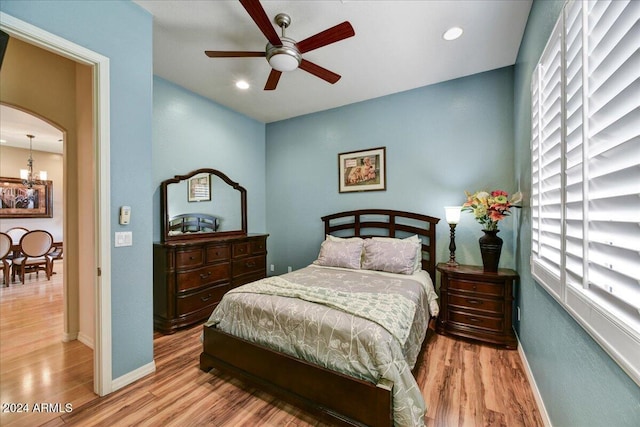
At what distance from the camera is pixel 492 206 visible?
8.49 feet

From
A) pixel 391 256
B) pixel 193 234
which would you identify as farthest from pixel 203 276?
pixel 391 256

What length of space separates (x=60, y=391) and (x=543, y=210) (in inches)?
147

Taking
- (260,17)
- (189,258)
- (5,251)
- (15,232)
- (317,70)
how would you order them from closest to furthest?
Result: 1. (260,17)
2. (317,70)
3. (189,258)
4. (5,251)
5. (15,232)

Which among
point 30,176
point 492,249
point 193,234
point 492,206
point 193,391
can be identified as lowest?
point 193,391

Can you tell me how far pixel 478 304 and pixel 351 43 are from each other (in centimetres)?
292

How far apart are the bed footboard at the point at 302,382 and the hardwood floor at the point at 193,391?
0.43 ft

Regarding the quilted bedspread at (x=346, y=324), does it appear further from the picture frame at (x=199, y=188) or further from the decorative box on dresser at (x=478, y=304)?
the picture frame at (x=199, y=188)

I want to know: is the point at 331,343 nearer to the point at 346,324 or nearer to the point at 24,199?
the point at 346,324

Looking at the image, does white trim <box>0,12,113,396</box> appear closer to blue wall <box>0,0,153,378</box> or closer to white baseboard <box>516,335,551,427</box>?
blue wall <box>0,0,153,378</box>

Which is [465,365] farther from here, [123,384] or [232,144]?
[232,144]

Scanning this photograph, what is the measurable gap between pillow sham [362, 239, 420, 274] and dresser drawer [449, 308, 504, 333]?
2.01 ft

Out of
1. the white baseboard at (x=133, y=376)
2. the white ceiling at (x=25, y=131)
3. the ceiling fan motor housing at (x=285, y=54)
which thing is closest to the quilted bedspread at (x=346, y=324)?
the white baseboard at (x=133, y=376)

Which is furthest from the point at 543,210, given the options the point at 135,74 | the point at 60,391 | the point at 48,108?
the point at 48,108

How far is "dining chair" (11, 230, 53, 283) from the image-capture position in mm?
4852
